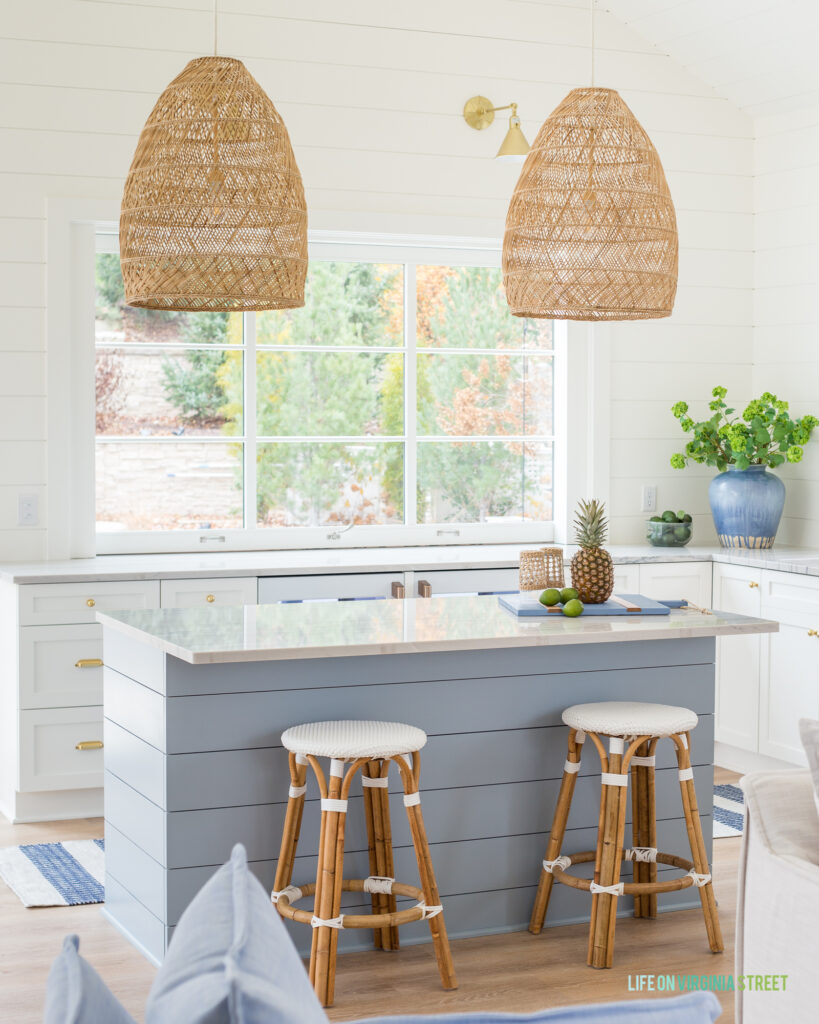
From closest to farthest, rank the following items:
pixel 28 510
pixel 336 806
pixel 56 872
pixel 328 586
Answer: pixel 336 806 → pixel 56 872 → pixel 328 586 → pixel 28 510

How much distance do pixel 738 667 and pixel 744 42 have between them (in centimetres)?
257

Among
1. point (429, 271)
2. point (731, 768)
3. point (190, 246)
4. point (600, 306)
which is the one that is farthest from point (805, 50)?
point (190, 246)

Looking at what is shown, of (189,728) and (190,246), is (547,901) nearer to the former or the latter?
(189,728)

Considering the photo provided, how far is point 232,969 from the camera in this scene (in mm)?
990

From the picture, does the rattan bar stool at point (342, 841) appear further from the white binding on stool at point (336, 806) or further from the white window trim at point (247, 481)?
the white window trim at point (247, 481)

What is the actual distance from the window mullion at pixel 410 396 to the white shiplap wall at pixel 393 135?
0.31 metres

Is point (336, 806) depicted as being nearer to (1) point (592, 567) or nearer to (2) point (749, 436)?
(1) point (592, 567)

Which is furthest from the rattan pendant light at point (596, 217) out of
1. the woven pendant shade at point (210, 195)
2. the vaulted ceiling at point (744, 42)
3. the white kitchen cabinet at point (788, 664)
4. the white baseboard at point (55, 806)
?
the white baseboard at point (55, 806)

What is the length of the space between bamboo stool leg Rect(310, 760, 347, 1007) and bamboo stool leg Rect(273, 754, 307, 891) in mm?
155

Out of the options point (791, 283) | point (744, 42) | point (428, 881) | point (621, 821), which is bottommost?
point (428, 881)

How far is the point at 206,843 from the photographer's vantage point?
9.83ft

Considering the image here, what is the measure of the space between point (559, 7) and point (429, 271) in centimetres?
125

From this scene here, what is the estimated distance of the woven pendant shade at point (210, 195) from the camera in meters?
2.67

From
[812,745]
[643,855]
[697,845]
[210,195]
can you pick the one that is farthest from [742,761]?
[210,195]
